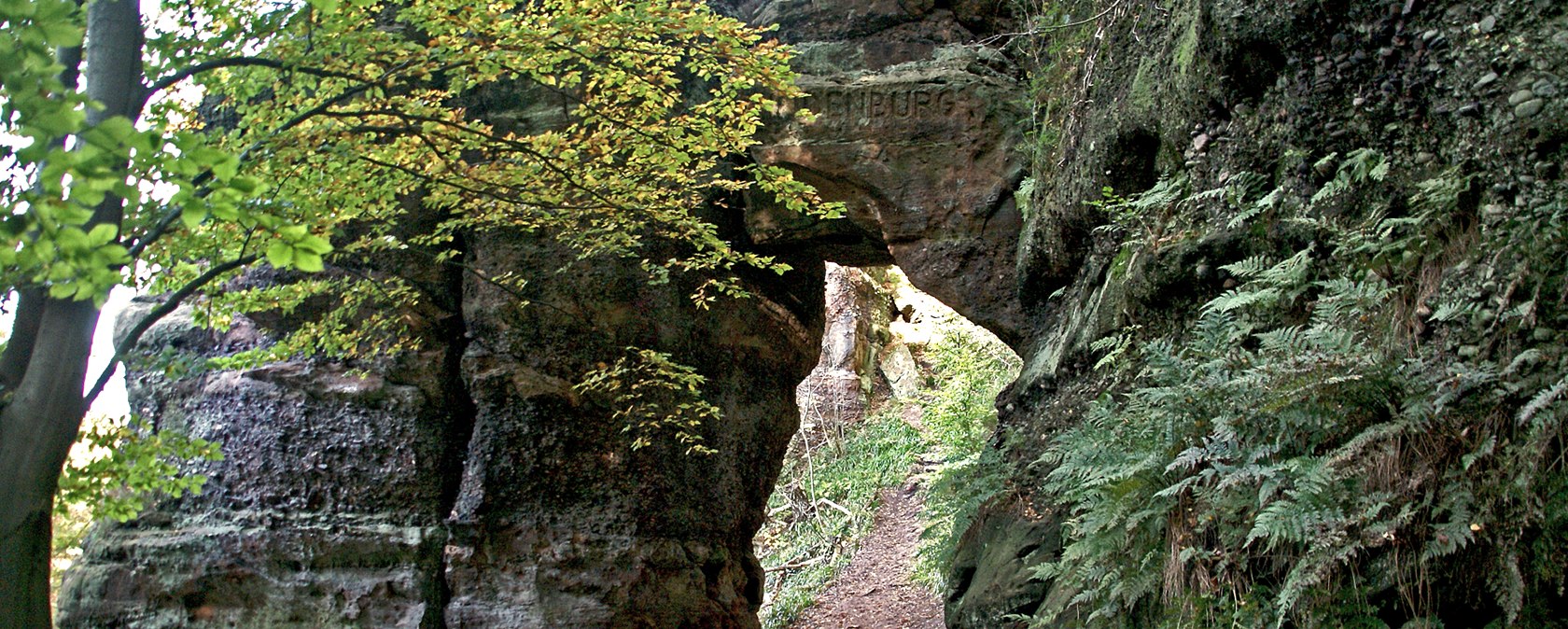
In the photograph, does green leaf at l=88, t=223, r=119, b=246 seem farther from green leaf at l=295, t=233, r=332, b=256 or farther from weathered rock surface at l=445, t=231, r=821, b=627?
weathered rock surface at l=445, t=231, r=821, b=627

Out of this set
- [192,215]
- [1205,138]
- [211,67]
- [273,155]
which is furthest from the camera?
[1205,138]

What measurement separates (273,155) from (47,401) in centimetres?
152

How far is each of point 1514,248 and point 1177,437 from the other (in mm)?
1447

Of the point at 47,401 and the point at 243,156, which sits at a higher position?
the point at 243,156

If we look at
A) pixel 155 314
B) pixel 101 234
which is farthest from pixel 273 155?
pixel 101 234

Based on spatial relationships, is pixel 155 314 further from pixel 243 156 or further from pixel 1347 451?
pixel 1347 451

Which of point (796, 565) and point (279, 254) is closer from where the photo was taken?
point (279, 254)

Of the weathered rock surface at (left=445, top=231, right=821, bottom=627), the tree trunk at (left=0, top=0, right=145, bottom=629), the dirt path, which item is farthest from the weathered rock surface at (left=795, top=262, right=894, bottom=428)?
the tree trunk at (left=0, top=0, right=145, bottom=629)

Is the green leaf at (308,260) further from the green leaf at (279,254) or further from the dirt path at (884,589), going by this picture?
the dirt path at (884,589)

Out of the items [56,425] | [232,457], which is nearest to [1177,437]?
[56,425]

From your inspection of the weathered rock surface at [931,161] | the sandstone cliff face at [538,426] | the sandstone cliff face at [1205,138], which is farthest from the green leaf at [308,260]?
the weathered rock surface at [931,161]

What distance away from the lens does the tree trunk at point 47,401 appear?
4230 millimetres

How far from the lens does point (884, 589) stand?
14.5 meters

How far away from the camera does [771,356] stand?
10602mm
